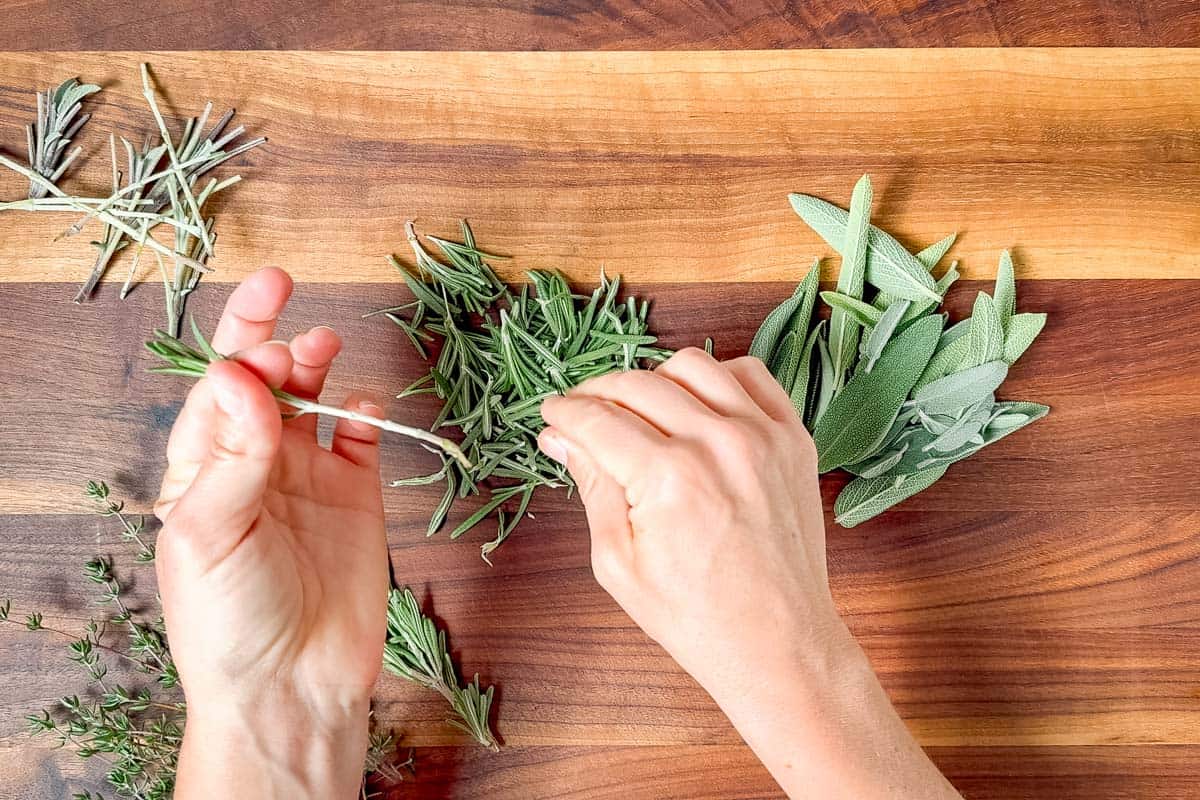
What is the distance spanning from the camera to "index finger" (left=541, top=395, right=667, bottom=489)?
0.81 m

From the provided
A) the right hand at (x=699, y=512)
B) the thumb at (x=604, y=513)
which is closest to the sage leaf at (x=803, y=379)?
the right hand at (x=699, y=512)

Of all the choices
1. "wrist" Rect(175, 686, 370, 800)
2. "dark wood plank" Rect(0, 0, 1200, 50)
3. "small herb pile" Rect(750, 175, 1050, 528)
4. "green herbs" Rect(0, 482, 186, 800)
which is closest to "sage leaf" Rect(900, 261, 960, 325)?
"small herb pile" Rect(750, 175, 1050, 528)

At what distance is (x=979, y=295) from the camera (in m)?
1.08

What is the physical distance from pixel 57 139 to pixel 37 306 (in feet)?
0.67

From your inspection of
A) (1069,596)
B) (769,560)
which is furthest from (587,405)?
(1069,596)

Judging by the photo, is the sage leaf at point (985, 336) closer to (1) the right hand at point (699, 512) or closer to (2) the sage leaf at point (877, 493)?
(2) the sage leaf at point (877, 493)

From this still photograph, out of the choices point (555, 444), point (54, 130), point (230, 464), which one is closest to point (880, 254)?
point (555, 444)

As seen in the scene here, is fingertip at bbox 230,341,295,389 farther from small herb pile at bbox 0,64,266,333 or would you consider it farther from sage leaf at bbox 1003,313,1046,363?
sage leaf at bbox 1003,313,1046,363

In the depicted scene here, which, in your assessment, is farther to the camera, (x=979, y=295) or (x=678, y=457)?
(x=979, y=295)

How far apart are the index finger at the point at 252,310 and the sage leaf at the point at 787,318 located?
534mm

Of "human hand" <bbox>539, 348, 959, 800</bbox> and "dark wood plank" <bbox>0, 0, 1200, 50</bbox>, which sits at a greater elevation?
"dark wood plank" <bbox>0, 0, 1200, 50</bbox>

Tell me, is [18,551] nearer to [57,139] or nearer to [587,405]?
[57,139]

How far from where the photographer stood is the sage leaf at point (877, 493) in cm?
107

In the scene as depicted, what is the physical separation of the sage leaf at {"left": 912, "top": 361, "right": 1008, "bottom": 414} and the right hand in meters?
0.29
